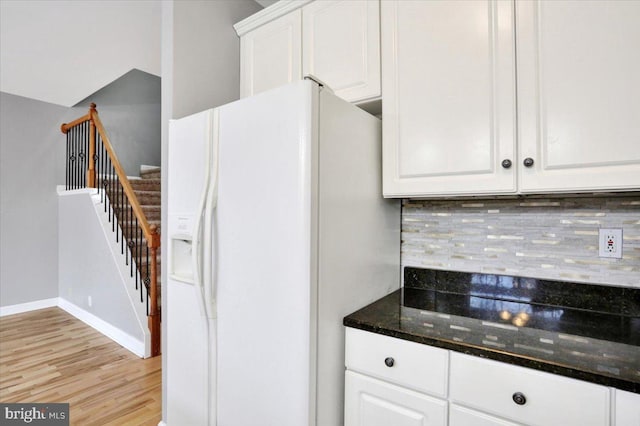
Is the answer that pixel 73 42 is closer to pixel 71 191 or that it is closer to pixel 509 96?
pixel 71 191

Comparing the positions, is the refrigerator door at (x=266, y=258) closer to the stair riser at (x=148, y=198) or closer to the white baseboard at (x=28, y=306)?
the stair riser at (x=148, y=198)

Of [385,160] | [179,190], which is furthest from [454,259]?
[179,190]

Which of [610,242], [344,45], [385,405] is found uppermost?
[344,45]

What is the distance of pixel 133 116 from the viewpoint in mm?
5598

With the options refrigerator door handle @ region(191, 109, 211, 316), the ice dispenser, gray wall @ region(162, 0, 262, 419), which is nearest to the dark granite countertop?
refrigerator door handle @ region(191, 109, 211, 316)

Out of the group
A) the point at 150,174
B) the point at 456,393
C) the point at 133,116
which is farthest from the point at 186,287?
the point at 133,116

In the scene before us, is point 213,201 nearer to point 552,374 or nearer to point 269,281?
point 269,281

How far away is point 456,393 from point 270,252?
0.76 metres

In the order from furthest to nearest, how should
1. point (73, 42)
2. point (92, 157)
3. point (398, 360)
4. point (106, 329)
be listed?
point (92, 157), point (106, 329), point (73, 42), point (398, 360)

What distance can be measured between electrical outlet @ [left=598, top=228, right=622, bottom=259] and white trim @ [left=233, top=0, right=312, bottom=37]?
1677mm

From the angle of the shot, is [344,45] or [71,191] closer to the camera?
[344,45]

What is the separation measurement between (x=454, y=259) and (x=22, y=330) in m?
4.48

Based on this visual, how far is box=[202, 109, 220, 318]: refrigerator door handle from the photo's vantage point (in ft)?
4.47

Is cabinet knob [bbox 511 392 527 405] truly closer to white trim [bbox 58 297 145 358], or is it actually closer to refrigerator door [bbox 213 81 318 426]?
refrigerator door [bbox 213 81 318 426]
